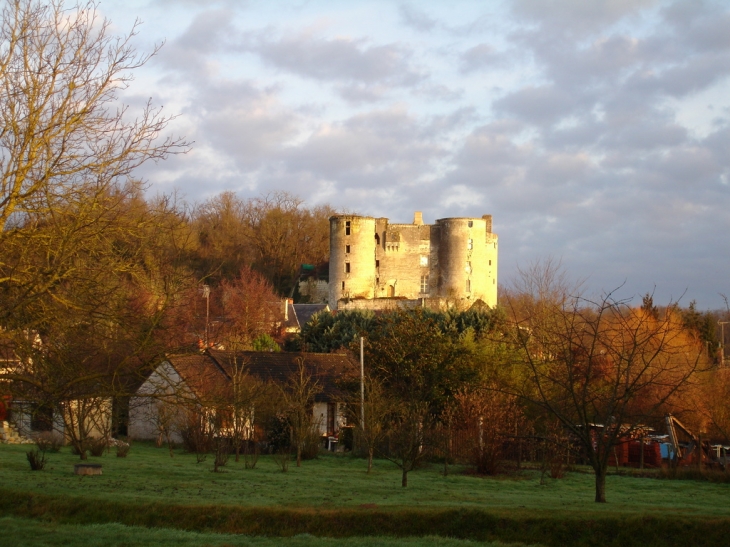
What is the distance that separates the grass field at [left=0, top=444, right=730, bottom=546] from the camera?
1227cm

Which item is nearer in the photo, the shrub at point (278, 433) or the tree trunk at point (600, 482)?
the tree trunk at point (600, 482)

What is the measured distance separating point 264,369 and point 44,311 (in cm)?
2374

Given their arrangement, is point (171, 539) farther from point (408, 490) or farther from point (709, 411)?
point (709, 411)

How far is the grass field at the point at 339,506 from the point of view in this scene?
40.2 ft

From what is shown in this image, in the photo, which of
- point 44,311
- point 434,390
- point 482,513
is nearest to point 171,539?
point 44,311

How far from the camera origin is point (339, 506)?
1371 cm

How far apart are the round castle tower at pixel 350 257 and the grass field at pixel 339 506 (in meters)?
65.4

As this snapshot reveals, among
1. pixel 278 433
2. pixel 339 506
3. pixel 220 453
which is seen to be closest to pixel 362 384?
pixel 278 433

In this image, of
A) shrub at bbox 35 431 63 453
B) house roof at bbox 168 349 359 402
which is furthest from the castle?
shrub at bbox 35 431 63 453

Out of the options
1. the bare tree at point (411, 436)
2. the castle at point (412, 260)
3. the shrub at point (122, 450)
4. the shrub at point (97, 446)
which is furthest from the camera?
the castle at point (412, 260)

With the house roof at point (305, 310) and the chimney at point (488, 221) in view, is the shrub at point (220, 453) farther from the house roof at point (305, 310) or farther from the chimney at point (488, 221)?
the chimney at point (488, 221)

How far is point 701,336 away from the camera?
53.9 metres

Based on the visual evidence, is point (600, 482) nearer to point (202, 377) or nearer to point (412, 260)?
point (202, 377)

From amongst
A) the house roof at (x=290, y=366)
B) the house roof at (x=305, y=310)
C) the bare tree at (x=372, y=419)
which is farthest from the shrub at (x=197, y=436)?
the house roof at (x=305, y=310)
